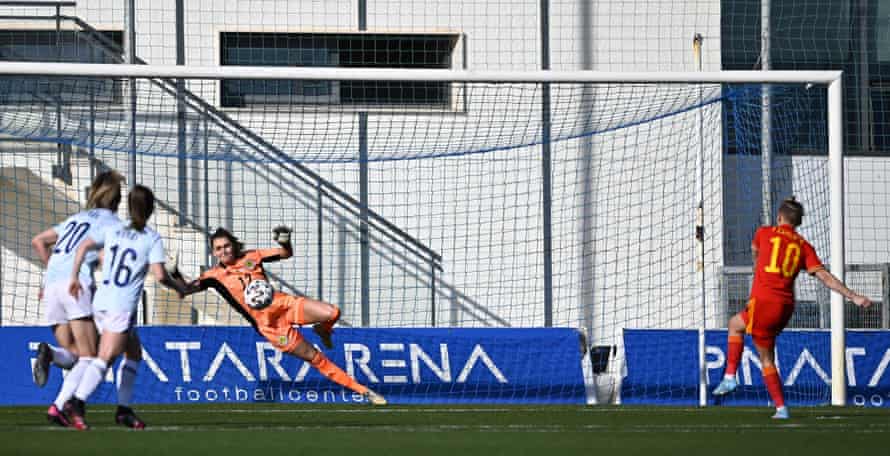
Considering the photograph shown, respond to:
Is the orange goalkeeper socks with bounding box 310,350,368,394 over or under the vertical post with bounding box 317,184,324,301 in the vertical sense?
under

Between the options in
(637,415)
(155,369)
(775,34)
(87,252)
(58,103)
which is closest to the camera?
(87,252)

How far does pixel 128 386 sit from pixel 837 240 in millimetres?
7082

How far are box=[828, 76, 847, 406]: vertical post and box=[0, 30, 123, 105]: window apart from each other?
8.11 meters

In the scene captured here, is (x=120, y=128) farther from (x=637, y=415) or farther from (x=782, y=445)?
Result: (x=782, y=445)

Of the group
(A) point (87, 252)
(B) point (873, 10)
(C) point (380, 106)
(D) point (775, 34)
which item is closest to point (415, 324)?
(C) point (380, 106)

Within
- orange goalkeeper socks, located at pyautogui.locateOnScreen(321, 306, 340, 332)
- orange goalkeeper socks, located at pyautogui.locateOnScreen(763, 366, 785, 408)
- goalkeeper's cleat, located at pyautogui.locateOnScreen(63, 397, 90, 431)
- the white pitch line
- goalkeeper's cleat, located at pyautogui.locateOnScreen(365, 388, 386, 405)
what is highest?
orange goalkeeper socks, located at pyautogui.locateOnScreen(321, 306, 340, 332)

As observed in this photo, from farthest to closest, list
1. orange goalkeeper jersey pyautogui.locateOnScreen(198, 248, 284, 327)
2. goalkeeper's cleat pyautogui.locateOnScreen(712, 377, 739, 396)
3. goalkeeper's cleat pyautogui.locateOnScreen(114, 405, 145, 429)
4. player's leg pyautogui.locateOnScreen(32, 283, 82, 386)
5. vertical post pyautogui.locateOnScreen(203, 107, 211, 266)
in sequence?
vertical post pyautogui.locateOnScreen(203, 107, 211, 266), orange goalkeeper jersey pyautogui.locateOnScreen(198, 248, 284, 327), goalkeeper's cleat pyautogui.locateOnScreen(712, 377, 739, 396), player's leg pyautogui.locateOnScreen(32, 283, 82, 386), goalkeeper's cleat pyautogui.locateOnScreen(114, 405, 145, 429)

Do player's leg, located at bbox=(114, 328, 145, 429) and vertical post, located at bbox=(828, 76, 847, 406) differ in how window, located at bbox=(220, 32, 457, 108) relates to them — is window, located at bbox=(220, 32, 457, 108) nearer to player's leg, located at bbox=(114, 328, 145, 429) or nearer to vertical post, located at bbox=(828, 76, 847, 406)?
vertical post, located at bbox=(828, 76, 847, 406)

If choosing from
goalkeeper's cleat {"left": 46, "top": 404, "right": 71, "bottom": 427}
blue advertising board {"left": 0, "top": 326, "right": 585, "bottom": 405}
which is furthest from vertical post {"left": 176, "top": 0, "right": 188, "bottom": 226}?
goalkeeper's cleat {"left": 46, "top": 404, "right": 71, "bottom": 427}

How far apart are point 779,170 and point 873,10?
2935 mm

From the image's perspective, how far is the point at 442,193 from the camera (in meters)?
16.8

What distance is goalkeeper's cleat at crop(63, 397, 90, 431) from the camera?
806cm

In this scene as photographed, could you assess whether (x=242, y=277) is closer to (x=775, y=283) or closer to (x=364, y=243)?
(x=364, y=243)

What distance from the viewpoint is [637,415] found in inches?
418
